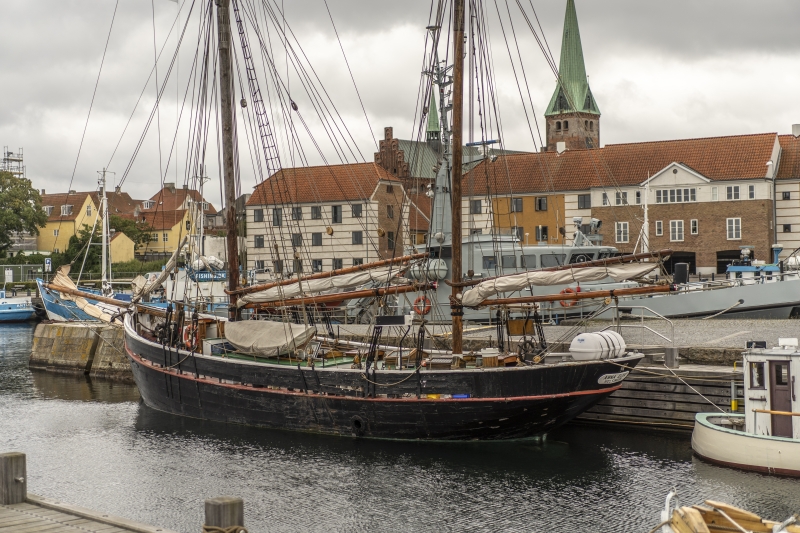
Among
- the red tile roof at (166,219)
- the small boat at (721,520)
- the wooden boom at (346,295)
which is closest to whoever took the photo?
the small boat at (721,520)

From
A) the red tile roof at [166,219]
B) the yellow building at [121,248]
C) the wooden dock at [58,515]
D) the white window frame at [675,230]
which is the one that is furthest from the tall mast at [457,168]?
the red tile roof at [166,219]

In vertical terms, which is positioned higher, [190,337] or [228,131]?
[228,131]

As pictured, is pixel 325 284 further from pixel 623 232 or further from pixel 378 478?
pixel 623 232

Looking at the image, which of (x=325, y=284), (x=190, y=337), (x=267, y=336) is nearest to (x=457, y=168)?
(x=325, y=284)

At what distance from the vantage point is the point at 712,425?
1939 centimetres

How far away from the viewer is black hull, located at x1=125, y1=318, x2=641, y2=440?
2152 centimetres

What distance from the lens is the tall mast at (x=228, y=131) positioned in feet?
93.7

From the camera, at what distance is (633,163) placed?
6166 centimetres

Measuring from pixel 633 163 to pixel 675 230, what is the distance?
5749 mm

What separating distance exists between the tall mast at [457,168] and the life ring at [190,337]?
7.94m

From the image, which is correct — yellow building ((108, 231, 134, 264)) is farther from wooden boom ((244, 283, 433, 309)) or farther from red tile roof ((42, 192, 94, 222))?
wooden boom ((244, 283, 433, 309))

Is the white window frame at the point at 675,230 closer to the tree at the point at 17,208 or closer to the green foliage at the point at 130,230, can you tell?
the green foliage at the point at 130,230

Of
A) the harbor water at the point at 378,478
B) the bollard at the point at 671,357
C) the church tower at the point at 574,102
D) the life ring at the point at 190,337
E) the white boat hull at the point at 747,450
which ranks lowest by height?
the harbor water at the point at 378,478

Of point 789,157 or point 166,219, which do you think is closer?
point 789,157
